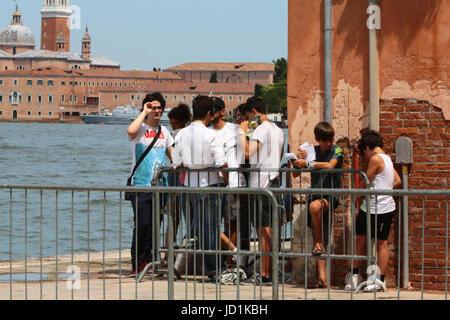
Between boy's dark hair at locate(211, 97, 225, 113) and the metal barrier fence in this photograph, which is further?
boy's dark hair at locate(211, 97, 225, 113)

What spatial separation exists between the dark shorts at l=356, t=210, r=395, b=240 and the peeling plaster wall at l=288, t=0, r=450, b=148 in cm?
91

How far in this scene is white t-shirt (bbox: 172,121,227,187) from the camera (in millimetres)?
8438

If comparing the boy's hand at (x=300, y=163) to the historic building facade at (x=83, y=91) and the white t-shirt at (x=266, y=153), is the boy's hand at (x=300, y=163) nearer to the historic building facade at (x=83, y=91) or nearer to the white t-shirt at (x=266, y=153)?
the white t-shirt at (x=266, y=153)

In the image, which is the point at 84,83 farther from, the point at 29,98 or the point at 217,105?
the point at 217,105

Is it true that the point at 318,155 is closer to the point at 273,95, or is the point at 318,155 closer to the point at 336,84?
the point at 336,84

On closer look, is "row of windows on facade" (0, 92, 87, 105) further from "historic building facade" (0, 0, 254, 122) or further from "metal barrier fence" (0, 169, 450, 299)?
"metal barrier fence" (0, 169, 450, 299)

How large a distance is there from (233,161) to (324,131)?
1031 mm

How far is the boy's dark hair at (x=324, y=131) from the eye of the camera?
26.8 ft

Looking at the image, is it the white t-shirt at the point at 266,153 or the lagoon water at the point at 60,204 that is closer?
the white t-shirt at the point at 266,153

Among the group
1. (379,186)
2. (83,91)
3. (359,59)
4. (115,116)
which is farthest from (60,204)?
(83,91)

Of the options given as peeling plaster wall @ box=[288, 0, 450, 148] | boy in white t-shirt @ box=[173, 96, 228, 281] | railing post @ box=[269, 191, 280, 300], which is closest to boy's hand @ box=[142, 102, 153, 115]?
boy in white t-shirt @ box=[173, 96, 228, 281]

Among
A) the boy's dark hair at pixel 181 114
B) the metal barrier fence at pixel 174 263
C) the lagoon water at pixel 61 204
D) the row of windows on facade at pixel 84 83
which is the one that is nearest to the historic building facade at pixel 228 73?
the row of windows on facade at pixel 84 83

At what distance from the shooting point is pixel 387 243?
8.30m

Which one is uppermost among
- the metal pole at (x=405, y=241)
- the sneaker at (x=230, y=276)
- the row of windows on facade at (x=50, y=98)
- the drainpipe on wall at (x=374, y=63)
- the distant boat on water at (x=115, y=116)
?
the row of windows on facade at (x=50, y=98)
